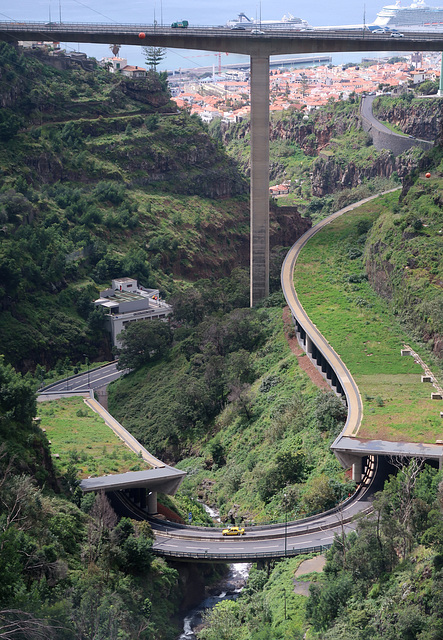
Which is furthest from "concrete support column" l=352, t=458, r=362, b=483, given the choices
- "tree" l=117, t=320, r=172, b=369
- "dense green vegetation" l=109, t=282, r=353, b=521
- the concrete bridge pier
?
"tree" l=117, t=320, r=172, b=369

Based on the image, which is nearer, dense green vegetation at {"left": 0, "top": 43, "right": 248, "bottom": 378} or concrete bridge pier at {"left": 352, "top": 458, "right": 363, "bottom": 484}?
concrete bridge pier at {"left": 352, "top": 458, "right": 363, "bottom": 484}

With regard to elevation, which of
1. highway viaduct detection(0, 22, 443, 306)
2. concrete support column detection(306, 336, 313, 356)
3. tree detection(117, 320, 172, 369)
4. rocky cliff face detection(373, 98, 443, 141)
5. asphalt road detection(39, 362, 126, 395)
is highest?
highway viaduct detection(0, 22, 443, 306)

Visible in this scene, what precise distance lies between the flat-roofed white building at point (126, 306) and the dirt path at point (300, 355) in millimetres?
12889

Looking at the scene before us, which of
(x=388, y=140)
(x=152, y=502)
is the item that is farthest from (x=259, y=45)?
(x=388, y=140)

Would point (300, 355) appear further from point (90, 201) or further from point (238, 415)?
point (90, 201)

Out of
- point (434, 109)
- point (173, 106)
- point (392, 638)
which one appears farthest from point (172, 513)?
point (434, 109)

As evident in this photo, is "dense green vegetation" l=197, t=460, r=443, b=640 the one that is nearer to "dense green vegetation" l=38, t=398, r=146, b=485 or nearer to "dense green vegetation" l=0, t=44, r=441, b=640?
"dense green vegetation" l=0, t=44, r=441, b=640

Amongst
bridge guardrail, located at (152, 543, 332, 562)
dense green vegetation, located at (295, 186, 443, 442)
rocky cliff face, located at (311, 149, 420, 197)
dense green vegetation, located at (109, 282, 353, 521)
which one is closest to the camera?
bridge guardrail, located at (152, 543, 332, 562)

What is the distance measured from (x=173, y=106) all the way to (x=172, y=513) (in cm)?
7712

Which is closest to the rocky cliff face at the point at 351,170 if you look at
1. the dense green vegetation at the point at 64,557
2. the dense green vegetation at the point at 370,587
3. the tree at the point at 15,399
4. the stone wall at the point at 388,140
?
the stone wall at the point at 388,140

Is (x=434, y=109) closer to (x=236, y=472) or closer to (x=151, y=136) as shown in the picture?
(x=151, y=136)

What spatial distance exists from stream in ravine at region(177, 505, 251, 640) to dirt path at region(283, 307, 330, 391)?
596 inches

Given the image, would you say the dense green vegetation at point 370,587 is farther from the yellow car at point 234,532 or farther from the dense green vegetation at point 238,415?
the dense green vegetation at point 238,415

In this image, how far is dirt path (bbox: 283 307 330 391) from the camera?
71812 mm
